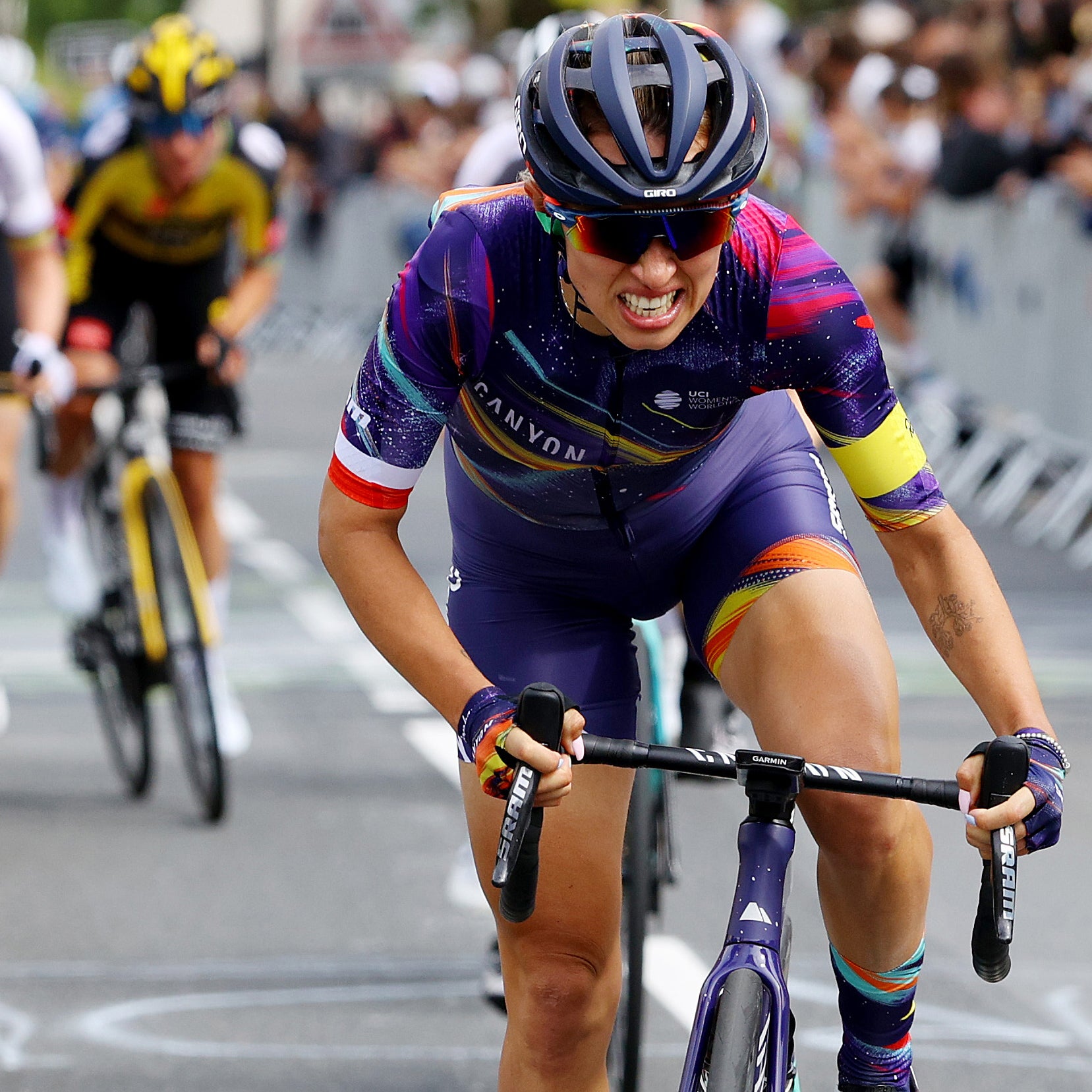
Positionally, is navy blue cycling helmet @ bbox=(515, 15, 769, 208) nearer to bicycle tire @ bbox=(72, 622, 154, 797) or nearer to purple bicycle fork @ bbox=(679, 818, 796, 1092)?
purple bicycle fork @ bbox=(679, 818, 796, 1092)

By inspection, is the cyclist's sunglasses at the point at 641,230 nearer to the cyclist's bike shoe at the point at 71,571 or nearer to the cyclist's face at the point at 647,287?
the cyclist's face at the point at 647,287

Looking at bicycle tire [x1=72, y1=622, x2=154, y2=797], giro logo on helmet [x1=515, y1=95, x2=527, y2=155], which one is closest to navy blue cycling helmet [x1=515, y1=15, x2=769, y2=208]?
giro logo on helmet [x1=515, y1=95, x2=527, y2=155]

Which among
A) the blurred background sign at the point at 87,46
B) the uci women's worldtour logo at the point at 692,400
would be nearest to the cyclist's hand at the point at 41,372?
the uci women's worldtour logo at the point at 692,400

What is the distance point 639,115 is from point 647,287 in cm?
24

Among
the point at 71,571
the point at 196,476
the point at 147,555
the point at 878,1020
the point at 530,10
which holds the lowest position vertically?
the point at 530,10

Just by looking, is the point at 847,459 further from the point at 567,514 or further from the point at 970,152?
A: the point at 970,152

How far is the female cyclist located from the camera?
318 centimetres

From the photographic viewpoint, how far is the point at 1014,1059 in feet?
16.1

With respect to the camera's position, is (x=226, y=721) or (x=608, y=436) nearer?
(x=608, y=436)

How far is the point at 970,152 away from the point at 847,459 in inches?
373

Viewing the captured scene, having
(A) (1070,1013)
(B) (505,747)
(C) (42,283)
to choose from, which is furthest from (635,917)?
(C) (42,283)

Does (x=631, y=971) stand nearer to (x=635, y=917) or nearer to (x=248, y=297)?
(x=635, y=917)

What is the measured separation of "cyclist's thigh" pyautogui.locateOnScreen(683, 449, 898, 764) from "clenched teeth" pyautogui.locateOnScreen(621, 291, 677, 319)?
0.64m

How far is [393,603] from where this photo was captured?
3369mm
